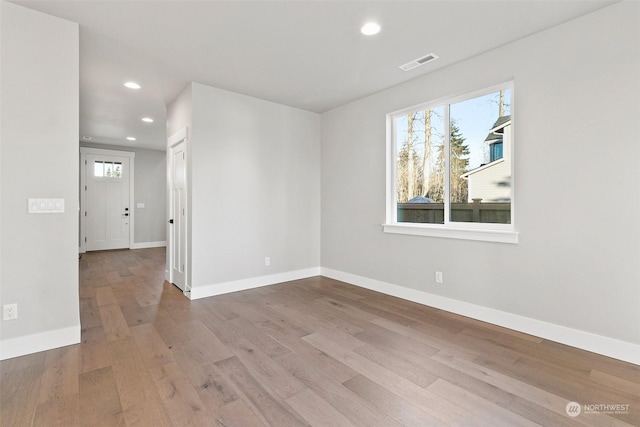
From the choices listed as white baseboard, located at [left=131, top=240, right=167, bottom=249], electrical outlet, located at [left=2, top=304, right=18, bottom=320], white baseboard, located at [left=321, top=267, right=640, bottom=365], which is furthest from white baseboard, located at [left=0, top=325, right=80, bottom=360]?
white baseboard, located at [left=131, top=240, right=167, bottom=249]

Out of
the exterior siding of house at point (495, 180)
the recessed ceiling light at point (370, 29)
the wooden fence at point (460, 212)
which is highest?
the recessed ceiling light at point (370, 29)

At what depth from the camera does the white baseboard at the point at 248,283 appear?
3.88m

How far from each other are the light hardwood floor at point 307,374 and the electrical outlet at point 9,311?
12.9 inches

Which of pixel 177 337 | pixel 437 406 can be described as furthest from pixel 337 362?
pixel 177 337

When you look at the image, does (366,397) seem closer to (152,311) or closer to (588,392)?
(588,392)

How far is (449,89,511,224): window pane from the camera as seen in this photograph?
3.07 meters

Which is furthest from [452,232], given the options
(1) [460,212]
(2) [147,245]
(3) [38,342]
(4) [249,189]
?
(2) [147,245]

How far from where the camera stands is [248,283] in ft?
14.2

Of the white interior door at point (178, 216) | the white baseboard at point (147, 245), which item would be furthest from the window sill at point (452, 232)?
the white baseboard at point (147, 245)

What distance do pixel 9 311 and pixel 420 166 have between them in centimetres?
421

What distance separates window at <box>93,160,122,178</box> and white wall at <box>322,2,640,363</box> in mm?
7768

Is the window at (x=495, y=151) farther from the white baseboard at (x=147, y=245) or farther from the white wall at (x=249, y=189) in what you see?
the white baseboard at (x=147, y=245)

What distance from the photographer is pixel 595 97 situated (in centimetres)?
243

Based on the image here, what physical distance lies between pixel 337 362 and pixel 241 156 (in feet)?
9.89
